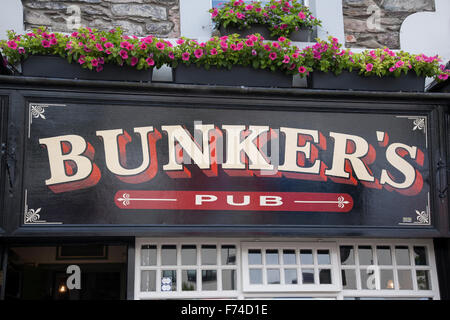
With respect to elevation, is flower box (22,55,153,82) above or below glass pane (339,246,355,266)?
above

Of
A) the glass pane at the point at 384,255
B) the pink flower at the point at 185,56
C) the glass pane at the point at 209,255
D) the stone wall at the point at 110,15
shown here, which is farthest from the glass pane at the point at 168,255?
the stone wall at the point at 110,15

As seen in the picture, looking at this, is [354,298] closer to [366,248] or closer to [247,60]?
[366,248]


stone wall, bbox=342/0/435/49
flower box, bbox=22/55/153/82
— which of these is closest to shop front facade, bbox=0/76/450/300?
flower box, bbox=22/55/153/82

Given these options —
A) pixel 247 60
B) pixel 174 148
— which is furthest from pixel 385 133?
pixel 174 148

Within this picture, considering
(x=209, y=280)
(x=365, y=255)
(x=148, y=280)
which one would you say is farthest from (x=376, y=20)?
(x=148, y=280)

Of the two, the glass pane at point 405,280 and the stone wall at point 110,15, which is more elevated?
the stone wall at point 110,15

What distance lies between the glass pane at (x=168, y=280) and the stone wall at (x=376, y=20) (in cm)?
316

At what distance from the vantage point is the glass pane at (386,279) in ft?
20.7

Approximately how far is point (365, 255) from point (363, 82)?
1.82 metres

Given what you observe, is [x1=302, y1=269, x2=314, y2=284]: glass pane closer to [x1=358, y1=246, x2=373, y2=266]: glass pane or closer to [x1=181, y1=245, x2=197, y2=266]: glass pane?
[x1=358, y1=246, x2=373, y2=266]: glass pane

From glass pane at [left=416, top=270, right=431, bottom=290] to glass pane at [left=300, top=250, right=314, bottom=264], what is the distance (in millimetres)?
1166

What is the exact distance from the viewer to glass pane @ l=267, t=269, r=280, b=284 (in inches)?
242

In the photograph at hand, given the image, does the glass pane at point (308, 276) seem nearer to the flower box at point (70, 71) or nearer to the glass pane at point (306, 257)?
the glass pane at point (306, 257)

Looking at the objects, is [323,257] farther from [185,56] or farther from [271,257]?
[185,56]
